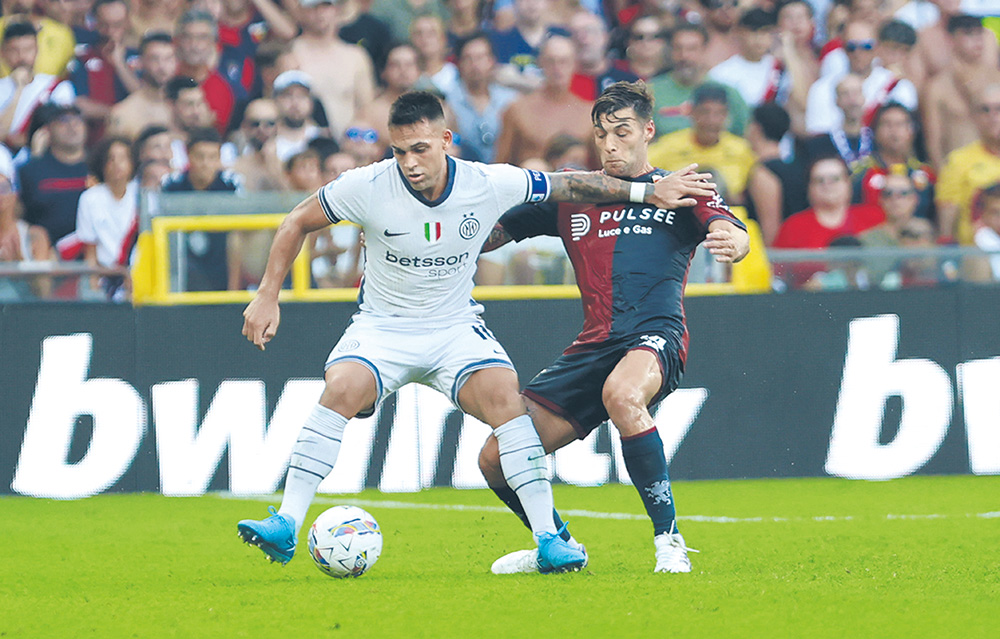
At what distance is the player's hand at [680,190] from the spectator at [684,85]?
5753 mm

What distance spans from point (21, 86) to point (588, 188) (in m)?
7.49

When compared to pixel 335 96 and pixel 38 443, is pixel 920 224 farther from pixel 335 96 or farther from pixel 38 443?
pixel 38 443

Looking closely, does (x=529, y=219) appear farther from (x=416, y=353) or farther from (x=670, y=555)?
(x=670, y=555)

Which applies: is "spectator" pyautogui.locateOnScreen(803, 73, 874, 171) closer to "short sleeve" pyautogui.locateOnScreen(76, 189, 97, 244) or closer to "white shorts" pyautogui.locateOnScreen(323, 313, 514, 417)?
"short sleeve" pyautogui.locateOnScreen(76, 189, 97, 244)

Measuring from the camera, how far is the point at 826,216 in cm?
1057

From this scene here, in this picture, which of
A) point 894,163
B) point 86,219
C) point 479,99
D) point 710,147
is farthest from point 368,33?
point 894,163

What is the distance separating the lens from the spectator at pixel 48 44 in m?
11.8

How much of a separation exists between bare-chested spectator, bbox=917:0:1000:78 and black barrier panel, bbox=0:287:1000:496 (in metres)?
3.51

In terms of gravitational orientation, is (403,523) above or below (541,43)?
below

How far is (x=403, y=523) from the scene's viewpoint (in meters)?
7.82

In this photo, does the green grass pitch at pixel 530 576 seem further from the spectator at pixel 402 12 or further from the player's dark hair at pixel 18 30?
the spectator at pixel 402 12

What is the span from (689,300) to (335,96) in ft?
13.0

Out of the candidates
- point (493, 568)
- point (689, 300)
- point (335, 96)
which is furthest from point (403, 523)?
point (335, 96)

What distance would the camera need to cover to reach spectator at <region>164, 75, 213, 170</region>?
37.0ft
